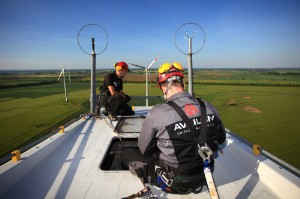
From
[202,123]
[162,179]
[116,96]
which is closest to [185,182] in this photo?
[162,179]

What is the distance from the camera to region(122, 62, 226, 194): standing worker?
6.86ft

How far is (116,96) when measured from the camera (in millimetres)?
5922

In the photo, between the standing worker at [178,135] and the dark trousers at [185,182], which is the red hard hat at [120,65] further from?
the dark trousers at [185,182]

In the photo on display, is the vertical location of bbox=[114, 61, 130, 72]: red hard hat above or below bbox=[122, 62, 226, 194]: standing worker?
above

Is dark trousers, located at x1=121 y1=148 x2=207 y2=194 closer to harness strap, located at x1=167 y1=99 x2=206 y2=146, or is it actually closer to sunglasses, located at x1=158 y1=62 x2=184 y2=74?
harness strap, located at x1=167 y1=99 x2=206 y2=146

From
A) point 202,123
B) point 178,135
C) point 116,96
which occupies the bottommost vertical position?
point 178,135

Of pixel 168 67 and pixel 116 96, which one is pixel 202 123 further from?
pixel 116 96

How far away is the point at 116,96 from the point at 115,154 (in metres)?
2.22

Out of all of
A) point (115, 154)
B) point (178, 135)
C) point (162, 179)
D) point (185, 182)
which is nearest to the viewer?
point (178, 135)

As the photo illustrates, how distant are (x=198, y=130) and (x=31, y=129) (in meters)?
13.1

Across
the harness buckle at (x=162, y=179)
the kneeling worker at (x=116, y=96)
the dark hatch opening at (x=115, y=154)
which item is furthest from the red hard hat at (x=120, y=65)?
the harness buckle at (x=162, y=179)

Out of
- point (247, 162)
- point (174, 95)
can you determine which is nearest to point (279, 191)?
point (247, 162)

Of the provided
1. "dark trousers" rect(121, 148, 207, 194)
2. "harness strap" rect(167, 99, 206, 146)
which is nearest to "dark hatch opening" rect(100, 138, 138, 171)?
"dark trousers" rect(121, 148, 207, 194)

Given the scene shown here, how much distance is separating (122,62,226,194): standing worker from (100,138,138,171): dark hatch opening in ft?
4.73
